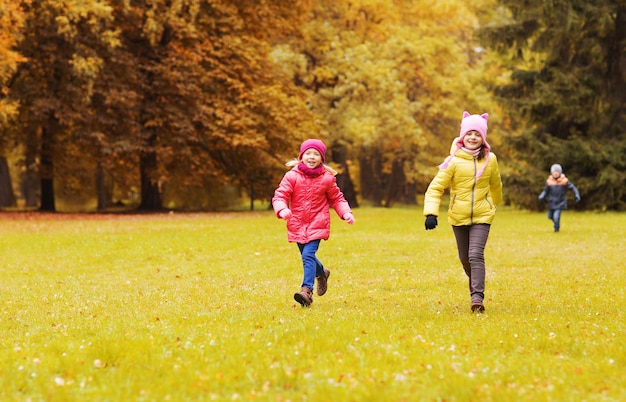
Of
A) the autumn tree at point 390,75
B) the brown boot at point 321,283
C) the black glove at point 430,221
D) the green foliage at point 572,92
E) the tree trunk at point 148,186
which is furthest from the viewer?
the autumn tree at point 390,75

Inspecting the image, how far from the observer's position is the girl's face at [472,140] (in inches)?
365

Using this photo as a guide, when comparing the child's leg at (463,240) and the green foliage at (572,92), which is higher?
the green foliage at (572,92)

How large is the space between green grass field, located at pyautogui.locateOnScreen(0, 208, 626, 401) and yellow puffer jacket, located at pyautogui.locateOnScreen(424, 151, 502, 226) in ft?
3.98

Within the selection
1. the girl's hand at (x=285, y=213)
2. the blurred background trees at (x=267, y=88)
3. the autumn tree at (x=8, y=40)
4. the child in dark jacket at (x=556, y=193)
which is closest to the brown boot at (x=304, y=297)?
the girl's hand at (x=285, y=213)

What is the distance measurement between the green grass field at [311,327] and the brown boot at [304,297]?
0.24 m

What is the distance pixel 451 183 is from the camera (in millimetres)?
9523

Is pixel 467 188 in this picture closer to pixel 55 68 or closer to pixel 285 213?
pixel 285 213

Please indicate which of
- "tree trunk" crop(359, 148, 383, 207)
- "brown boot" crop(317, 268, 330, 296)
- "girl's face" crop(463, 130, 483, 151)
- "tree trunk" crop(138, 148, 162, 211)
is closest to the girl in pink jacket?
"brown boot" crop(317, 268, 330, 296)

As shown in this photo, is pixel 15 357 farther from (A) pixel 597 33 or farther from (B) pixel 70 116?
(A) pixel 597 33

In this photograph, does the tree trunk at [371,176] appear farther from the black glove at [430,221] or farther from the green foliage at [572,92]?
the black glove at [430,221]

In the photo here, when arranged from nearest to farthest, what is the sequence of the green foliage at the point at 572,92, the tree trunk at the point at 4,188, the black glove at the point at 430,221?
1. the black glove at the point at 430,221
2. the green foliage at the point at 572,92
3. the tree trunk at the point at 4,188

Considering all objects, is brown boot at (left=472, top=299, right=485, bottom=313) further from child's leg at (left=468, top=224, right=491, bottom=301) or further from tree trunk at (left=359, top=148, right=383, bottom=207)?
tree trunk at (left=359, top=148, right=383, bottom=207)

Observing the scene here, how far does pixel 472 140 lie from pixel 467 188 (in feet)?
1.97

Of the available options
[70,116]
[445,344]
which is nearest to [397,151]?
[70,116]
